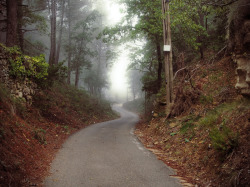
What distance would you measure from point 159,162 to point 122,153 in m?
1.55

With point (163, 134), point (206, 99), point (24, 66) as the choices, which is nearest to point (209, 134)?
point (206, 99)


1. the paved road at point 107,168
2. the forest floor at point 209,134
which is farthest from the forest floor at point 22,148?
the forest floor at point 209,134

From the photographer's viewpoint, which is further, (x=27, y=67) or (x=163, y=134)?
(x=27, y=67)

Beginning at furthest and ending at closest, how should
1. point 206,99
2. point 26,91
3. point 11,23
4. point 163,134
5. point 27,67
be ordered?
1. point 11,23
2. point 26,91
3. point 27,67
4. point 163,134
5. point 206,99

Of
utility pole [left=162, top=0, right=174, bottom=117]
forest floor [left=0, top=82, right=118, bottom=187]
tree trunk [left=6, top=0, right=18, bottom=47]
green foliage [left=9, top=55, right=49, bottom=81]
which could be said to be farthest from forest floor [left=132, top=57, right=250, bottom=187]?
tree trunk [left=6, top=0, right=18, bottom=47]

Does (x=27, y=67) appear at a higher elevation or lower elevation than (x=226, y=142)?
higher

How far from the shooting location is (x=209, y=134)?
528 cm

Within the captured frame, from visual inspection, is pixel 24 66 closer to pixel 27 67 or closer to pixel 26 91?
pixel 27 67

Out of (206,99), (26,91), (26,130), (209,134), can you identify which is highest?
(26,91)

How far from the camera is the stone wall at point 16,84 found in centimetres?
804

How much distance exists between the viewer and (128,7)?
48.6ft

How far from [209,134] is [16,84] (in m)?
8.23

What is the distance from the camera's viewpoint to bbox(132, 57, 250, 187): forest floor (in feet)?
13.8

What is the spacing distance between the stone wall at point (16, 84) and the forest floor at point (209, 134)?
6.46 metres
